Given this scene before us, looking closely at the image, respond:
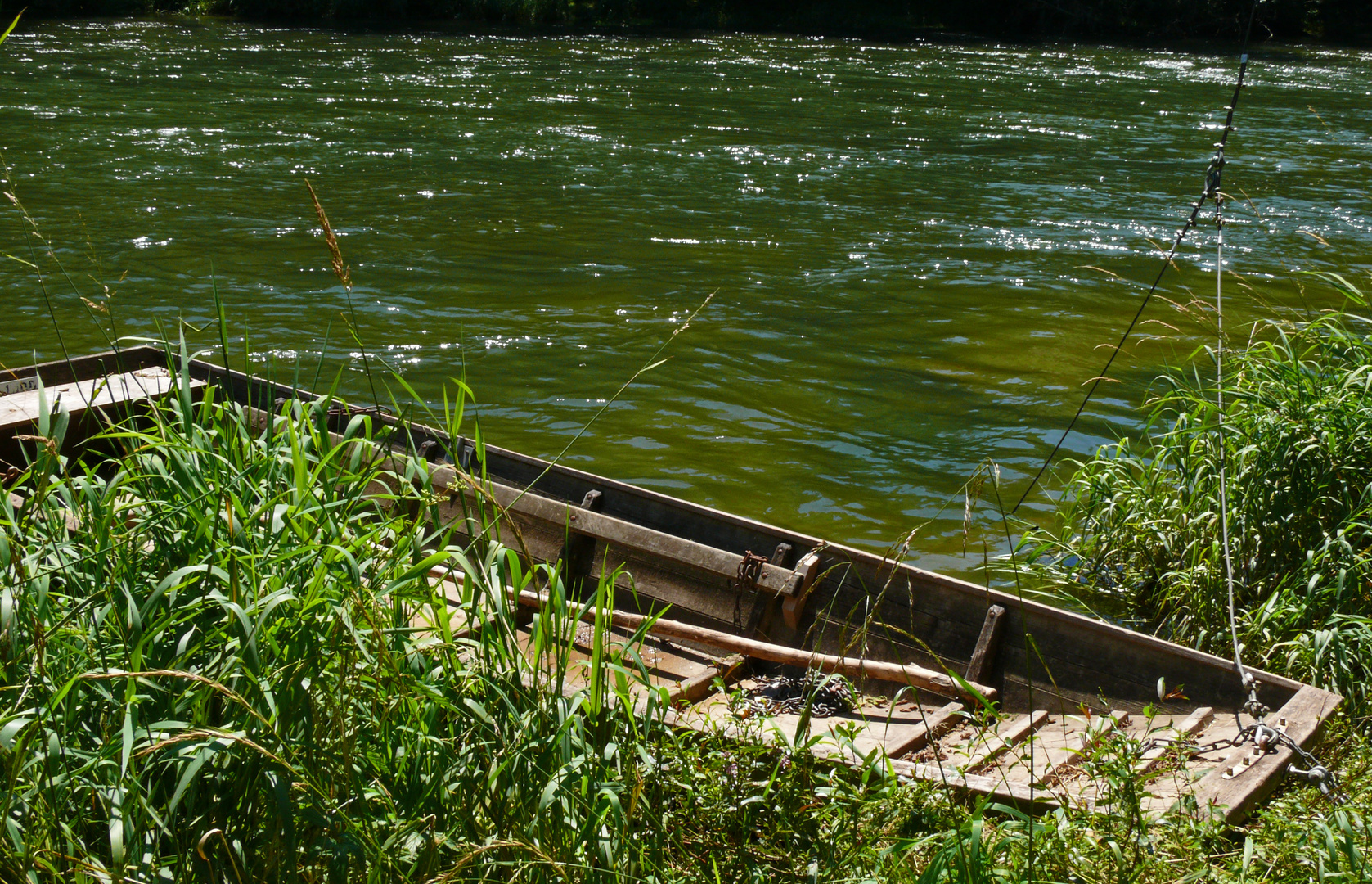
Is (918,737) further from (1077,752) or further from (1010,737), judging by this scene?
(1077,752)

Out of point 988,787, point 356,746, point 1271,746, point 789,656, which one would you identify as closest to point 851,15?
point 789,656

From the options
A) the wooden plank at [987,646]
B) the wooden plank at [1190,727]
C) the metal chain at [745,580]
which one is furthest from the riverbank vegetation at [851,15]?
the wooden plank at [1190,727]

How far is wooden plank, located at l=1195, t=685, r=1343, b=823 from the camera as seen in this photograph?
3.49 meters

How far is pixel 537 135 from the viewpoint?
19422 millimetres

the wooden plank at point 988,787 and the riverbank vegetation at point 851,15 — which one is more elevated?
the riverbank vegetation at point 851,15

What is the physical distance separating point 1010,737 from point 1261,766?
0.84m

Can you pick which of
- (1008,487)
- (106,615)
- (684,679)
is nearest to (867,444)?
(1008,487)

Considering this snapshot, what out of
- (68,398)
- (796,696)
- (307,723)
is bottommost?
(796,696)

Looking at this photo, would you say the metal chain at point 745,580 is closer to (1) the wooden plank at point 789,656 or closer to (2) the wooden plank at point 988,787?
(1) the wooden plank at point 789,656

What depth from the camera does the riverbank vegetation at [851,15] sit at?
35.5 meters

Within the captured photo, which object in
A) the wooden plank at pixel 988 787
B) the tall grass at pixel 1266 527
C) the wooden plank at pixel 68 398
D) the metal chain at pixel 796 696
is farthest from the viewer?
the wooden plank at pixel 68 398

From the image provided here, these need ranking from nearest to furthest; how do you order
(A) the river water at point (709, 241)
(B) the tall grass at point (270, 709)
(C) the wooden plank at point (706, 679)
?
(B) the tall grass at point (270, 709) < (C) the wooden plank at point (706, 679) < (A) the river water at point (709, 241)

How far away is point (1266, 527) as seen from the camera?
539 centimetres

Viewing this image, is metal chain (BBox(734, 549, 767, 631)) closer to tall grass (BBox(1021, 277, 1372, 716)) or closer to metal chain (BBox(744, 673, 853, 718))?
metal chain (BBox(744, 673, 853, 718))
